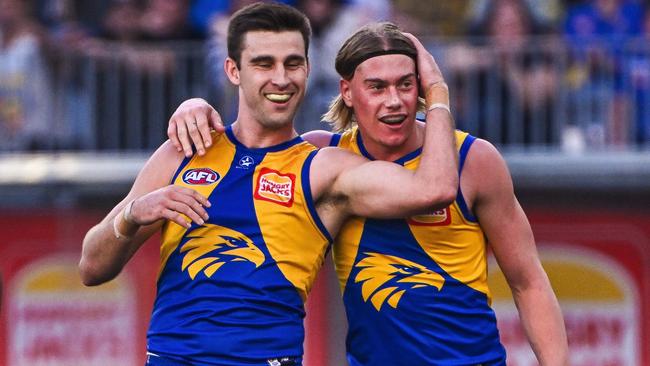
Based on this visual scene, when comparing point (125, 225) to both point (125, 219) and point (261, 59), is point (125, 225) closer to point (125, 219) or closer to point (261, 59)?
point (125, 219)

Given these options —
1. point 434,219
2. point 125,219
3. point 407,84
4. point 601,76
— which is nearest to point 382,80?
point 407,84

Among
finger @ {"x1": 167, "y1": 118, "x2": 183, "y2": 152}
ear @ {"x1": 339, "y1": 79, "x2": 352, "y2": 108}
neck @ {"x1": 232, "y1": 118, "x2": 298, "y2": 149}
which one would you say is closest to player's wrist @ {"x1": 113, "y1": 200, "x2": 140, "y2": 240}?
finger @ {"x1": 167, "y1": 118, "x2": 183, "y2": 152}

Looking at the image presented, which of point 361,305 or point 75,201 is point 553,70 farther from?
point 361,305

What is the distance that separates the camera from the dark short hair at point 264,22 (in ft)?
20.4

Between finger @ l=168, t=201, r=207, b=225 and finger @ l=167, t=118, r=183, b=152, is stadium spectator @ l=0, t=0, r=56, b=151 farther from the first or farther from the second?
finger @ l=168, t=201, r=207, b=225

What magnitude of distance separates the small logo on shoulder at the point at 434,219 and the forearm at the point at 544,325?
1.65 feet

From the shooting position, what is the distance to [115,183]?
11.2m

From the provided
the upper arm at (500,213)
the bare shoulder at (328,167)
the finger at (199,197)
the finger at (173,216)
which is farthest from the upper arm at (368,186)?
the finger at (173,216)

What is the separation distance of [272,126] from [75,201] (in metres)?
5.46

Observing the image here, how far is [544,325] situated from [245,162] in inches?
57.9

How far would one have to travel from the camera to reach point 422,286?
6172 mm

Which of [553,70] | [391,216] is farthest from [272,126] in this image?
[553,70]

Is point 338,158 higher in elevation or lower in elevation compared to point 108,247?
higher

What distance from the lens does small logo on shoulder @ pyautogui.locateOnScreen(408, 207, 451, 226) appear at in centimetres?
618
